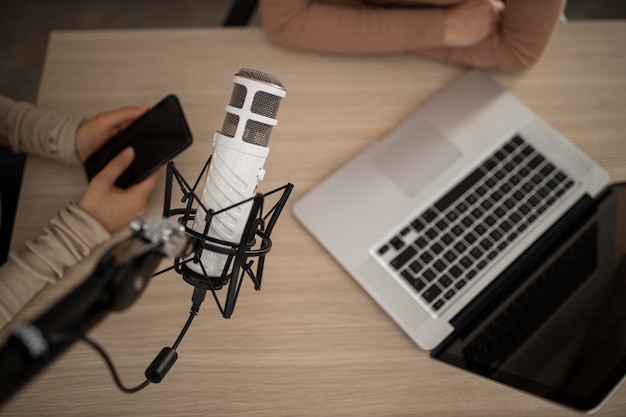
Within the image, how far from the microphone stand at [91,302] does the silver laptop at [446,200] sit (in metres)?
0.47

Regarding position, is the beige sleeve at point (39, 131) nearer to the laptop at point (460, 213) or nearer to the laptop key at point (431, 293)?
the laptop at point (460, 213)

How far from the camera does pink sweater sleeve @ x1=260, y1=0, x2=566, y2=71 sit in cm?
94

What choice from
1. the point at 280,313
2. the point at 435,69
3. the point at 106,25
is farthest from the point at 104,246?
the point at 106,25

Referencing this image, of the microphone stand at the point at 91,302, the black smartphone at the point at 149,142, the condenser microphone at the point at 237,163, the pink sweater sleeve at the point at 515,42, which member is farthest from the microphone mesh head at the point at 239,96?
the pink sweater sleeve at the point at 515,42

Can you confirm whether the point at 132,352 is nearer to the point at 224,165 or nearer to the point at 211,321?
the point at 211,321

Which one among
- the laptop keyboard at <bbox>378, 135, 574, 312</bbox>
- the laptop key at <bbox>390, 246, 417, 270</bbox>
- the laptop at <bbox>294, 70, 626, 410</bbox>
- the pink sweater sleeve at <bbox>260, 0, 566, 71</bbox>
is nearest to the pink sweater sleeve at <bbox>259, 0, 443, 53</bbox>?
the pink sweater sleeve at <bbox>260, 0, 566, 71</bbox>

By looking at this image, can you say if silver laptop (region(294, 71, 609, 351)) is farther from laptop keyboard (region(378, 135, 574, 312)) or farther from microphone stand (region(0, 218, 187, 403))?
microphone stand (region(0, 218, 187, 403))

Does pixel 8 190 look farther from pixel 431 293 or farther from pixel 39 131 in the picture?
pixel 431 293

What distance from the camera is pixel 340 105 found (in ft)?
3.12

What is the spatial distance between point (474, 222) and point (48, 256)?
59 cm

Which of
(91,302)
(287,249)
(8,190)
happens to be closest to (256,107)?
(91,302)

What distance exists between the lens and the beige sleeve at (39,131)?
852 mm

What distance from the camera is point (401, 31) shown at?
0.95 metres

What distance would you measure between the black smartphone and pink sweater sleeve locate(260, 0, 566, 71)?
9.3 inches
